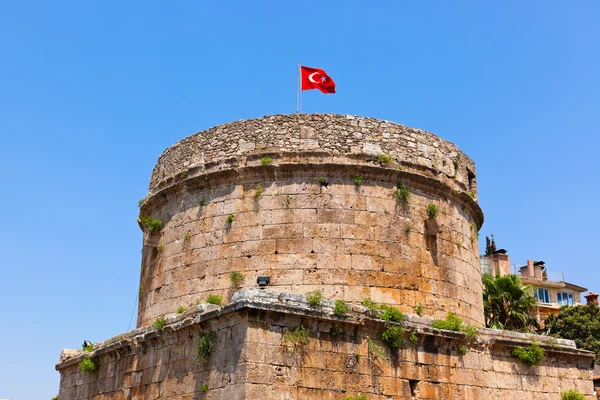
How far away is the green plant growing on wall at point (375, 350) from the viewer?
34.7 ft

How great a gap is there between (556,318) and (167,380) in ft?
117

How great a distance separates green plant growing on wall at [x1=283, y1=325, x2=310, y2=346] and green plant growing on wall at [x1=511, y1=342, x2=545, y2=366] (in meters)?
4.55

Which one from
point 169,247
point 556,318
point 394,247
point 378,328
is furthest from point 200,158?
point 556,318

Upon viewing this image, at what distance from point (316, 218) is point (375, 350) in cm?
313

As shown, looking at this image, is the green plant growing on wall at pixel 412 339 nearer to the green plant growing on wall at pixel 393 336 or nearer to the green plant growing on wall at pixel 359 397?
the green plant growing on wall at pixel 393 336

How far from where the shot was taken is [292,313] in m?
9.88

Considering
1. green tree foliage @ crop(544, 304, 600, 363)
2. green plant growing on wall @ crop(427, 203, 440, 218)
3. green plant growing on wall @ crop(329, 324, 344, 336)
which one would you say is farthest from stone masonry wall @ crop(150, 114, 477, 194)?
green tree foliage @ crop(544, 304, 600, 363)

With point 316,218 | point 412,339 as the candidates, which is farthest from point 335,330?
point 316,218

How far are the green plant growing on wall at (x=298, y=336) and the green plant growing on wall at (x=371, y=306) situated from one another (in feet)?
4.22

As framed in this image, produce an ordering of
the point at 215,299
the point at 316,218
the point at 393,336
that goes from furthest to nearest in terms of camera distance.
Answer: the point at 316,218 < the point at 215,299 < the point at 393,336

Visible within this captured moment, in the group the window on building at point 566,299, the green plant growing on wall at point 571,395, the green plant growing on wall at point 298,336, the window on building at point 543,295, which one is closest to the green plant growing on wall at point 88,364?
the green plant growing on wall at point 298,336

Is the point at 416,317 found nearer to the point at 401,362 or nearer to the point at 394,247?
the point at 401,362

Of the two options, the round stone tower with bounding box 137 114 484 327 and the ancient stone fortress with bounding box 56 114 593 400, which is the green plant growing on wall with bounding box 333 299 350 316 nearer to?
the ancient stone fortress with bounding box 56 114 593 400

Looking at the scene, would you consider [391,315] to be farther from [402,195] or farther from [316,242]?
[402,195]
